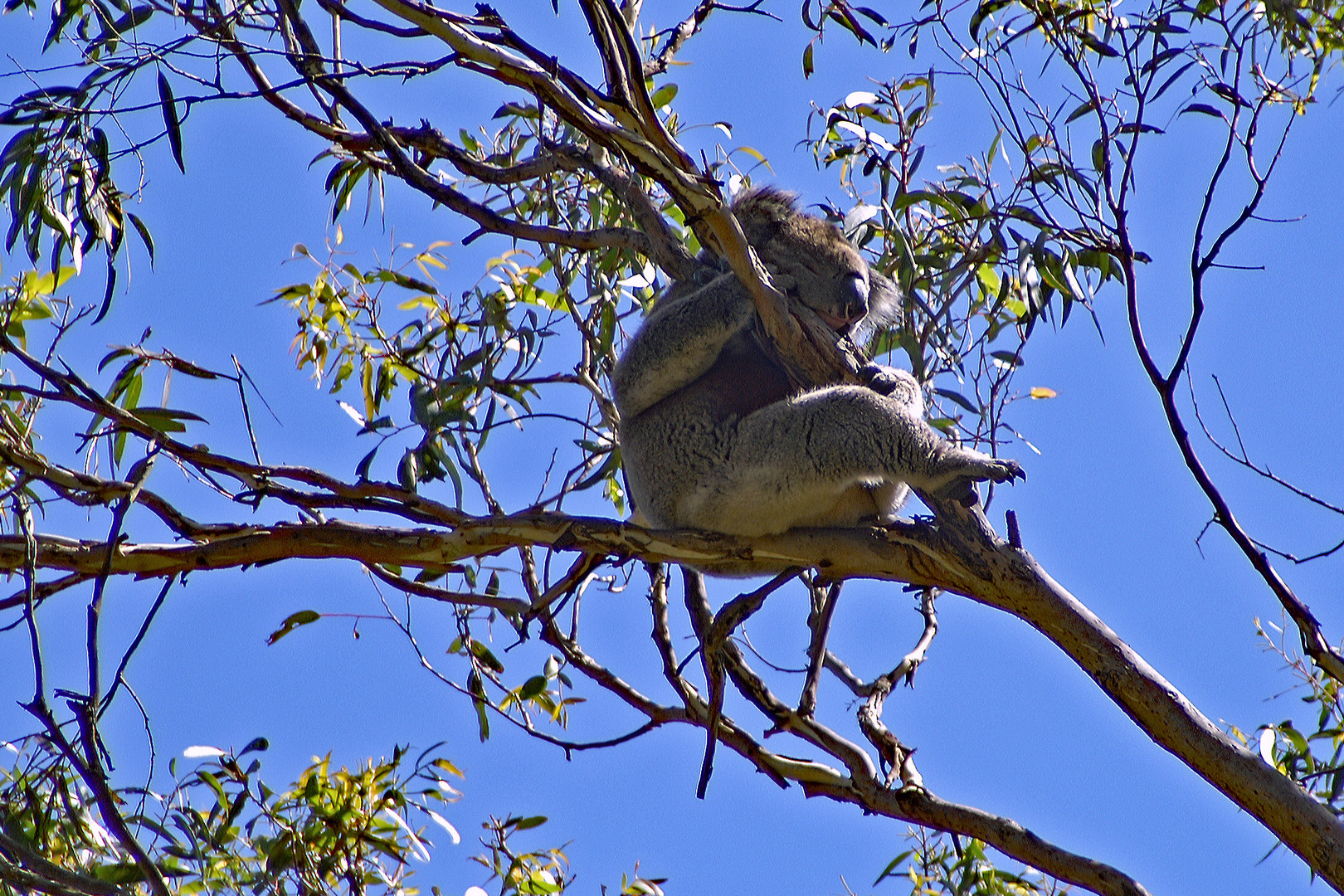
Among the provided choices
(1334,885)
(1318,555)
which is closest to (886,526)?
(1318,555)

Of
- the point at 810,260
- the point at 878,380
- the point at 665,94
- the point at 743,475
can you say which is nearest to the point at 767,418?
the point at 743,475

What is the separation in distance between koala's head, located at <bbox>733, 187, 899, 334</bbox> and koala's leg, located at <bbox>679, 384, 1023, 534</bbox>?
0.43m

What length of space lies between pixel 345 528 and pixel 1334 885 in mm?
2052

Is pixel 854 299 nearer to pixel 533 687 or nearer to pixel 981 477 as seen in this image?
pixel 981 477

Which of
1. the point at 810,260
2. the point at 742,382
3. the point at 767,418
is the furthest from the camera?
the point at 810,260

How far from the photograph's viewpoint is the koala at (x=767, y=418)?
8.74ft

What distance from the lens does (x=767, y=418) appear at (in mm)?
2873

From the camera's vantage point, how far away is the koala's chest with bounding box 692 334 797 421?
311 cm

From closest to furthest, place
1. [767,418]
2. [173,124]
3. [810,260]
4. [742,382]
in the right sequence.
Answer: [173,124] < [767,418] < [742,382] < [810,260]

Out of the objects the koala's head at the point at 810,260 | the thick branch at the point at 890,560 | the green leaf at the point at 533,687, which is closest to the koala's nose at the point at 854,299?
the koala's head at the point at 810,260

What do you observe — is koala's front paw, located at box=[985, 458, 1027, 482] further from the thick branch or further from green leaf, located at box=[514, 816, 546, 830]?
green leaf, located at box=[514, 816, 546, 830]

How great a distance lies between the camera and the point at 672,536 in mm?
2621

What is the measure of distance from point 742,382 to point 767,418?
309 millimetres

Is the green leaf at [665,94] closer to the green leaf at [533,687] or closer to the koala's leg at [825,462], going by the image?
the koala's leg at [825,462]
